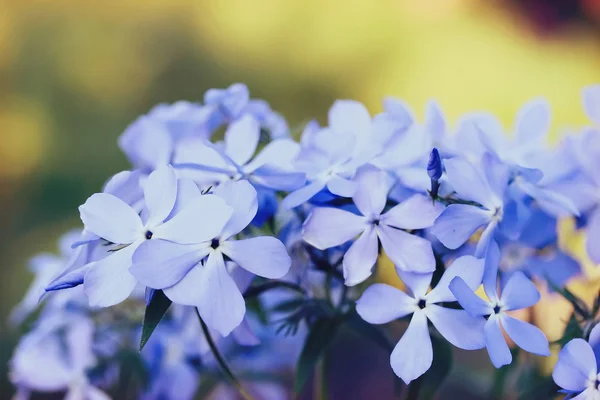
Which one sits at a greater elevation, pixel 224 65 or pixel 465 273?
pixel 465 273

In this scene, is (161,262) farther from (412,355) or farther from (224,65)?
(224,65)

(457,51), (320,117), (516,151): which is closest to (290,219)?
(516,151)

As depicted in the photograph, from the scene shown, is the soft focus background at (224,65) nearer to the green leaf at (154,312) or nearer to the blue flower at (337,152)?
the blue flower at (337,152)

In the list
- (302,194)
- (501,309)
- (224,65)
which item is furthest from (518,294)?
(224,65)

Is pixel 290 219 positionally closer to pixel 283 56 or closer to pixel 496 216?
pixel 496 216

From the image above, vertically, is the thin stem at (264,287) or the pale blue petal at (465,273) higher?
the pale blue petal at (465,273)

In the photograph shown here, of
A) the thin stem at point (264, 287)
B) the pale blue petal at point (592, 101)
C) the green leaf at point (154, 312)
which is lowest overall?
the thin stem at point (264, 287)

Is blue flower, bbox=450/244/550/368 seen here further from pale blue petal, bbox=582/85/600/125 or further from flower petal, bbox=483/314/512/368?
pale blue petal, bbox=582/85/600/125

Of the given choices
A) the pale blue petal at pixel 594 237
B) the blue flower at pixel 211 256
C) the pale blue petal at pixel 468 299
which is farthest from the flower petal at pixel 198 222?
the pale blue petal at pixel 594 237
